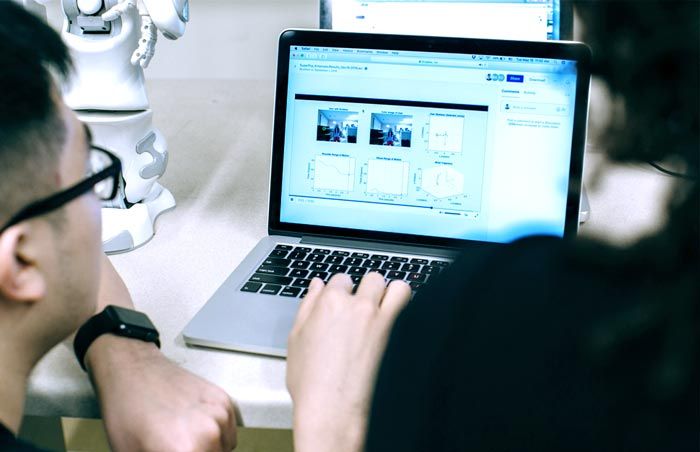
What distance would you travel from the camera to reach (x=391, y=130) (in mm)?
895

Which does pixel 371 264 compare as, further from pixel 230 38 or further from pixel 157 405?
pixel 230 38

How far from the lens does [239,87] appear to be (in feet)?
5.37

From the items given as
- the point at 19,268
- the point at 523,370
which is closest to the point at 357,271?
the point at 19,268

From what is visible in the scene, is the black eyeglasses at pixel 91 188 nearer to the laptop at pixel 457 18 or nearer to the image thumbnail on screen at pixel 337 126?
the image thumbnail on screen at pixel 337 126

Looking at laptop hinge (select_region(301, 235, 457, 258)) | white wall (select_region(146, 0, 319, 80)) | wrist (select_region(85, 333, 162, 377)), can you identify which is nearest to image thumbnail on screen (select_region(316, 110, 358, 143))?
laptop hinge (select_region(301, 235, 457, 258))

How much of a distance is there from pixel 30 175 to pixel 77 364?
246 mm

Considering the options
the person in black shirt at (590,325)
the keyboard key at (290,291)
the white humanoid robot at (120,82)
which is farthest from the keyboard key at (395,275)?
the person in black shirt at (590,325)

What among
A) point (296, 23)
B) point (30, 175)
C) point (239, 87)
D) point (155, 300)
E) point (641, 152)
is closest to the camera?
point (641, 152)

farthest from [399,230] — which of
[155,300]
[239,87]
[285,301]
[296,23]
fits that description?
[296,23]

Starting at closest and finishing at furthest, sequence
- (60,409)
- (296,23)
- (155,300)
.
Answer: (60,409)
(155,300)
(296,23)

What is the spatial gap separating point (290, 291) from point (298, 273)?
4 centimetres

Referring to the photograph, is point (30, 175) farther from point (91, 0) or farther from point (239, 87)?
point (239, 87)

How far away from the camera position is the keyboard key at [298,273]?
2.75 feet

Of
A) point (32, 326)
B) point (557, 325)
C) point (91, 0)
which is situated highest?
point (91, 0)
